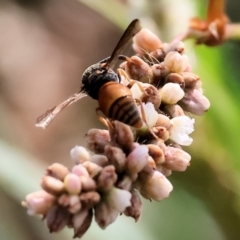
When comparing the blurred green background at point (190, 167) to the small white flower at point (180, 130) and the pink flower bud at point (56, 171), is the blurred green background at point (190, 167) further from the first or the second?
the pink flower bud at point (56, 171)

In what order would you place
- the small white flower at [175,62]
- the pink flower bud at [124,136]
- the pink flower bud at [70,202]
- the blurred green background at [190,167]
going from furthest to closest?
1. the blurred green background at [190,167]
2. the small white flower at [175,62]
3. the pink flower bud at [124,136]
4. the pink flower bud at [70,202]

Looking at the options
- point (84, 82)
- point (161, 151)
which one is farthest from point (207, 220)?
point (161, 151)

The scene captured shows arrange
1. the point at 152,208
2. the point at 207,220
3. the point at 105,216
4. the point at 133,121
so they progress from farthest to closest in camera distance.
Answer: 1. the point at 152,208
2. the point at 207,220
3. the point at 133,121
4. the point at 105,216

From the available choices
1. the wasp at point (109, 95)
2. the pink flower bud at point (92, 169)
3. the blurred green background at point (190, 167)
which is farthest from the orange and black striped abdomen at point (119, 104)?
the blurred green background at point (190, 167)

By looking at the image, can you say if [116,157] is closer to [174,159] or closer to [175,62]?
[174,159]

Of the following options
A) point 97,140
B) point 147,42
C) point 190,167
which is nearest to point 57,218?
point 97,140

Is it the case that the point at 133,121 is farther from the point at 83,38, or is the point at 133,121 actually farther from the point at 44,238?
the point at 83,38
